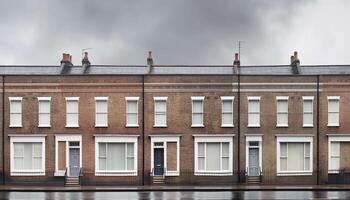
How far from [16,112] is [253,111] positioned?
1927 cm

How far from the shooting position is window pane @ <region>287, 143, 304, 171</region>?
→ 37312mm

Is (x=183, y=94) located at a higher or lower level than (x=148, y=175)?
higher

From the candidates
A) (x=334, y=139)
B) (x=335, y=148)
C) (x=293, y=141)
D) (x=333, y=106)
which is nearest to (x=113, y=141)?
(x=293, y=141)

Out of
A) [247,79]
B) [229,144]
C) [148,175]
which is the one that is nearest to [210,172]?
[229,144]

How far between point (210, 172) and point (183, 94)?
6645mm

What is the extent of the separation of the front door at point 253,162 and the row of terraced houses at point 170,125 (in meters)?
0.08

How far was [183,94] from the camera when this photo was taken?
37375 mm

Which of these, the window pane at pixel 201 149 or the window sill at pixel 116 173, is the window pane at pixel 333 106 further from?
the window sill at pixel 116 173

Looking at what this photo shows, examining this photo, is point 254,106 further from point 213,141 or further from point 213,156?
point 213,156

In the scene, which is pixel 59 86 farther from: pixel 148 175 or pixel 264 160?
pixel 264 160

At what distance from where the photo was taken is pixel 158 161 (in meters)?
37.3

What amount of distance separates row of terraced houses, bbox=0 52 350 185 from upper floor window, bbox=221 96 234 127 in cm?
8

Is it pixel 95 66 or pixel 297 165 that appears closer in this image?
pixel 297 165

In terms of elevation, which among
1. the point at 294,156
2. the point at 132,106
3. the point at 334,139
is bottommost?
the point at 294,156
